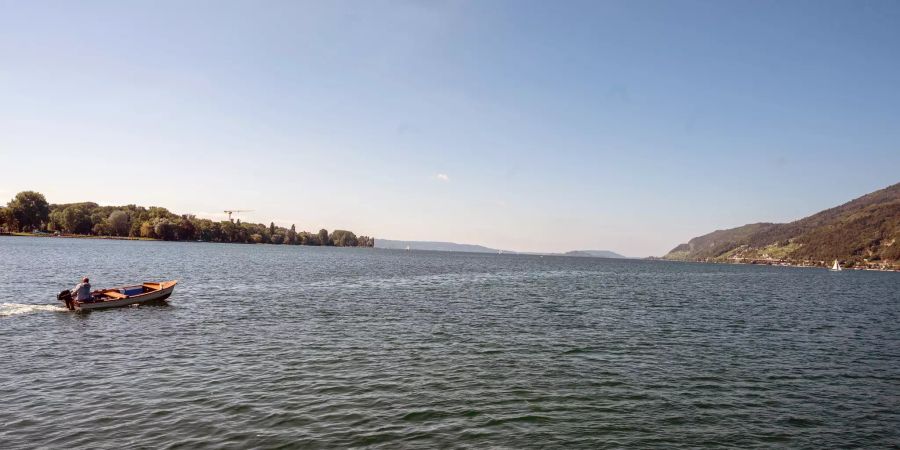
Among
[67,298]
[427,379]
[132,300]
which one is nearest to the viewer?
[427,379]

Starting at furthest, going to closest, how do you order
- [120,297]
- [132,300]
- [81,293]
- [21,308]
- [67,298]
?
1. [132,300]
2. [120,297]
3. [81,293]
4. [67,298]
5. [21,308]

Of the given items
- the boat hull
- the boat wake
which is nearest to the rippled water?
the boat wake

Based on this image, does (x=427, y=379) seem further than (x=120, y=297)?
No

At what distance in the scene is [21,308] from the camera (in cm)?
4434

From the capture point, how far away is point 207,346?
32.6m

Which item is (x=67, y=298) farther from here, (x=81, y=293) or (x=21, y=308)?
(x=21, y=308)

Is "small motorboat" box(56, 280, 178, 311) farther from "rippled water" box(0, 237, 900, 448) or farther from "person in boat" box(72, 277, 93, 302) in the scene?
"rippled water" box(0, 237, 900, 448)

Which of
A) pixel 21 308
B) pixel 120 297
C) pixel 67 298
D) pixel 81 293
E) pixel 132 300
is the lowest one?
pixel 21 308

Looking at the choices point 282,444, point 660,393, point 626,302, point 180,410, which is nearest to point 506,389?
point 660,393

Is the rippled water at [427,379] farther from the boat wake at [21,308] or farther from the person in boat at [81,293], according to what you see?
the person in boat at [81,293]

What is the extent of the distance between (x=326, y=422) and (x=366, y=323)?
24187 mm

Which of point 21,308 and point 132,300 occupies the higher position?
point 132,300

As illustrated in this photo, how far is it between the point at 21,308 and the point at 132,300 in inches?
364

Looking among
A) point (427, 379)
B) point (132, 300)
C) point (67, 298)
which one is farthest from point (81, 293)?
point (427, 379)
